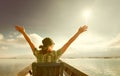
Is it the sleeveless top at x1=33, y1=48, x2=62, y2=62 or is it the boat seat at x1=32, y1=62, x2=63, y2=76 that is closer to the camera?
the boat seat at x1=32, y1=62, x2=63, y2=76

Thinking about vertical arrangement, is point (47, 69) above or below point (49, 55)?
below

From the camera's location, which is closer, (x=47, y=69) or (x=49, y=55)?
(x=47, y=69)

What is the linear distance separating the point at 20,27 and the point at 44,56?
760 mm

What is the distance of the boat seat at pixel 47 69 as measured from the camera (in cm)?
445

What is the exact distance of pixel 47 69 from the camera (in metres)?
4.51

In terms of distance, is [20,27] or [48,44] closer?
[48,44]

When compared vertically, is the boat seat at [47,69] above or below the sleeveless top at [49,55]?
below

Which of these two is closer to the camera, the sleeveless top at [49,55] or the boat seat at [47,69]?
the boat seat at [47,69]

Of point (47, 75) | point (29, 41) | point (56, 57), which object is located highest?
point (29, 41)

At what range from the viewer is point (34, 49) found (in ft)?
15.8

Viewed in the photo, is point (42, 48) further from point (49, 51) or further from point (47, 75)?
point (47, 75)

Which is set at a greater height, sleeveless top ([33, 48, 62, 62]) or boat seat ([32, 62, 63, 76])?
sleeveless top ([33, 48, 62, 62])

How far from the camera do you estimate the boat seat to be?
4.45 meters

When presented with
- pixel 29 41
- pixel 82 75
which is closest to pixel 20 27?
pixel 29 41
